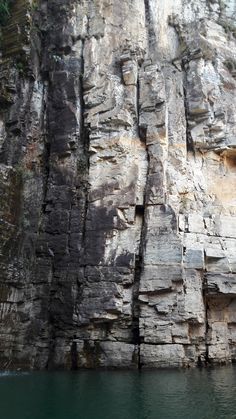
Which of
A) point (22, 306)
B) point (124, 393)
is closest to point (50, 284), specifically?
point (22, 306)

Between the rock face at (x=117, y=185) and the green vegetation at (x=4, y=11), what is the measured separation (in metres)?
0.42

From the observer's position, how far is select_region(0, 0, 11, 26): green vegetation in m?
23.9

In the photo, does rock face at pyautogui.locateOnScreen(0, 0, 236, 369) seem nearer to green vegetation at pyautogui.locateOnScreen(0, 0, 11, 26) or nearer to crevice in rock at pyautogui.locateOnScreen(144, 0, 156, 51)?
crevice in rock at pyautogui.locateOnScreen(144, 0, 156, 51)

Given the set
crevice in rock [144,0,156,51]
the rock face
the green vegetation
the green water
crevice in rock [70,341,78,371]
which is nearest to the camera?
the green water

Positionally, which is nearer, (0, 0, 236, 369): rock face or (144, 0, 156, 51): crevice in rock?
(0, 0, 236, 369): rock face

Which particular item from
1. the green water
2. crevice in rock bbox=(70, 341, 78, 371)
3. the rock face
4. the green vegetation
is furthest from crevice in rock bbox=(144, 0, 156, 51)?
the green water

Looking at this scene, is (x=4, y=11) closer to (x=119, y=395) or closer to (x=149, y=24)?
(x=149, y=24)

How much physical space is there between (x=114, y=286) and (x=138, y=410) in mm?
7783

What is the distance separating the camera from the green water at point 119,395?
1134cm

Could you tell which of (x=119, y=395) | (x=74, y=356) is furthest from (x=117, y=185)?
(x=119, y=395)

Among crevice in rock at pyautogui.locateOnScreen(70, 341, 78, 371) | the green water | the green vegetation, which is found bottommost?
the green water

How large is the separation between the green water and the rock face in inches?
80.6

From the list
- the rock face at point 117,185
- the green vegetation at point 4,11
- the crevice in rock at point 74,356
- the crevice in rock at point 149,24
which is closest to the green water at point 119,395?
the crevice in rock at point 74,356

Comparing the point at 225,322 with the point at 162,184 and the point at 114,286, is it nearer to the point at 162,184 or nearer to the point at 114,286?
the point at 114,286
